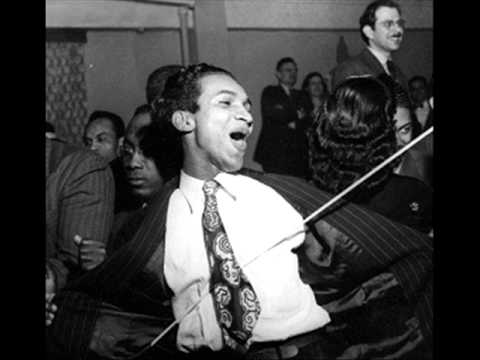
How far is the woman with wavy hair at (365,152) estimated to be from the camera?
271 centimetres

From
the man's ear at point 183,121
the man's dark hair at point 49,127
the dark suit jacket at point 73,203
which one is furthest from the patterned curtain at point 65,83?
the man's ear at point 183,121

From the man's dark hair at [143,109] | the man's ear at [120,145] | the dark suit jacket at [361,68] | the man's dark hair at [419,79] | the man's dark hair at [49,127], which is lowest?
the man's ear at [120,145]

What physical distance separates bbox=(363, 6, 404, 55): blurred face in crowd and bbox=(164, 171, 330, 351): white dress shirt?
2.28 ft

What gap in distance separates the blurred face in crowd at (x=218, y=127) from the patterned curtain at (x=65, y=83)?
0.40m

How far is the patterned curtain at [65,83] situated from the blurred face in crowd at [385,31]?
1088 millimetres

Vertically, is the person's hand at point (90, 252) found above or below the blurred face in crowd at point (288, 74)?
below

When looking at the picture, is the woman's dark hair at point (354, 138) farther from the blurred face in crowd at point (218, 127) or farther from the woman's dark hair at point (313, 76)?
the blurred face in crowd at point (218, 127)

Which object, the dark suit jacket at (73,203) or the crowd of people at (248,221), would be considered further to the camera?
the dark suit jacket at (73,203)

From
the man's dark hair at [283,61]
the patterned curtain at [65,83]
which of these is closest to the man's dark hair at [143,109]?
the patterned curtain at [65,83]
